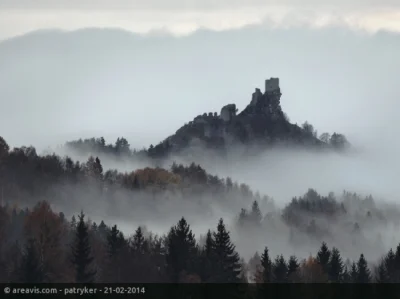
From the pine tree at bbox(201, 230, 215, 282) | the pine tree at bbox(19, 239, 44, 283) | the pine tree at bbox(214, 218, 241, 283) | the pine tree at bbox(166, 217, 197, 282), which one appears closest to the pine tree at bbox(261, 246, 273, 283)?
the pine tree at bbox(214, 218, 241, 283)

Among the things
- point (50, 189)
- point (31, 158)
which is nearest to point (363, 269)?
point (50, 189)

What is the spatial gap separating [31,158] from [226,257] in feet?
240

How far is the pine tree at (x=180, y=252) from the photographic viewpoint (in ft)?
399

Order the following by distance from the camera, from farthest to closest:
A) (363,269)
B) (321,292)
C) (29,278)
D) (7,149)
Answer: (7,149) → (363,269) → (321,292) → (29,278)

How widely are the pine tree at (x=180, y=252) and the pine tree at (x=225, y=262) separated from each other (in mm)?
2612

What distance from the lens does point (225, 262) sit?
128 meters

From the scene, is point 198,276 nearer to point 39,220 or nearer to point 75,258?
point 75,258

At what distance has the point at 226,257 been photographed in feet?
424

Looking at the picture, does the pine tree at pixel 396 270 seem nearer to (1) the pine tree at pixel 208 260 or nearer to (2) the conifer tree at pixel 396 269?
(2) the conifer tree at pixel 396 269

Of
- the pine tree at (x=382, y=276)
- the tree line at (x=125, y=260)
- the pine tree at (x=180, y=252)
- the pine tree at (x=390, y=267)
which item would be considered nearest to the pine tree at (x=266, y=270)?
the tree line at (x=125, y=260)

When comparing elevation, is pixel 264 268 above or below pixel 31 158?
below

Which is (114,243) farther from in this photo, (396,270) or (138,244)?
(396,270)

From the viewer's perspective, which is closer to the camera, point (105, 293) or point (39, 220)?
point (105, 293)

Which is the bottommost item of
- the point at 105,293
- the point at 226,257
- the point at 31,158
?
Result: the point at 105,293
